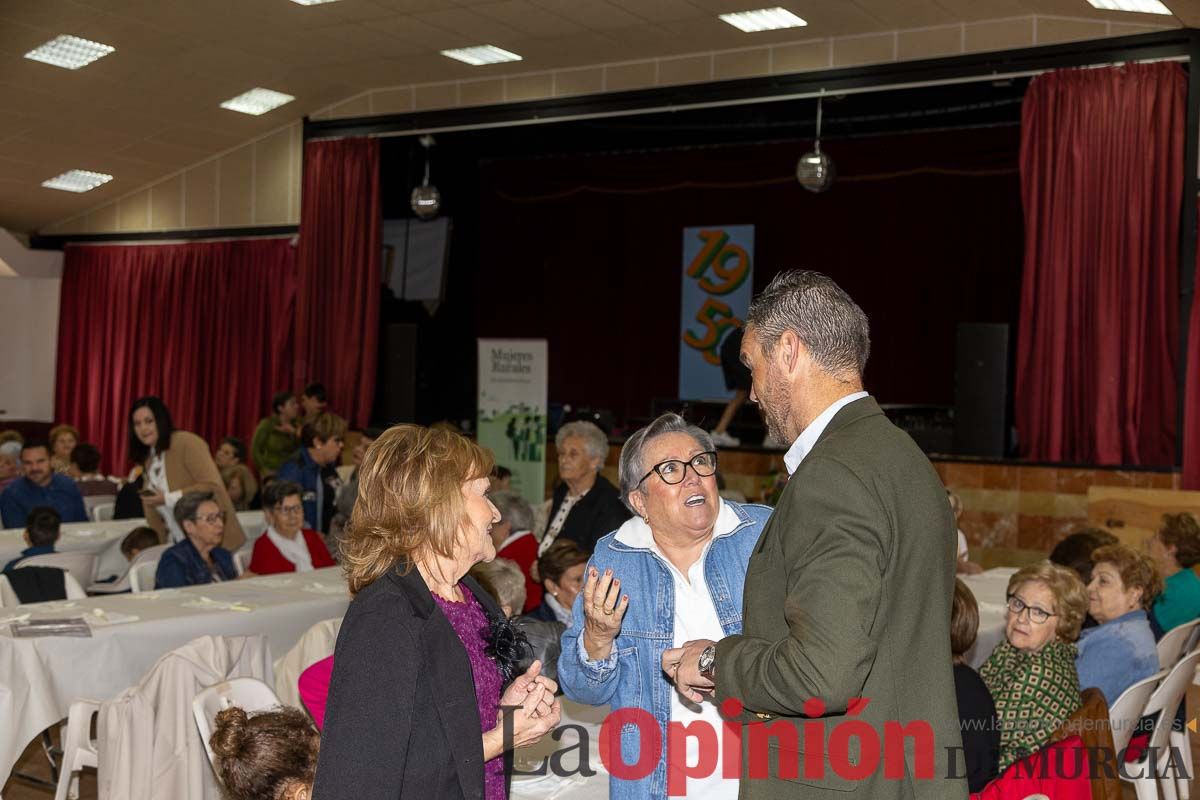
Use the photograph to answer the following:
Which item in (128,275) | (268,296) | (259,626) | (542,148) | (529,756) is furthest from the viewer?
(128,275)

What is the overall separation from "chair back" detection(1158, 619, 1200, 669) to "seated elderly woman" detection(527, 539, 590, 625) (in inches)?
90.3

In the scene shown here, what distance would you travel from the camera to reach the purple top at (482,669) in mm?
2088

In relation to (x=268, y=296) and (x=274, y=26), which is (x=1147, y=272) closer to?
(x=274, y=26)

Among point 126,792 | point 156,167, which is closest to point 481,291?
point 156,167

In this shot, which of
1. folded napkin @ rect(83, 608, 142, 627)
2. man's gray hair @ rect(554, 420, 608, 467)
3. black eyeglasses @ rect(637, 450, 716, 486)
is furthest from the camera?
man's gray hair @ rect(554, 420, 608, 467)

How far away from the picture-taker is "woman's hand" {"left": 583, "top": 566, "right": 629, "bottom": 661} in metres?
2.26

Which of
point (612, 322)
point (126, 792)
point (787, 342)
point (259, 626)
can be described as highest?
point (612, 322)

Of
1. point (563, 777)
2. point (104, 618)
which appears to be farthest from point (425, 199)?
point (563, 777)

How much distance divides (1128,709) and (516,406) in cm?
540

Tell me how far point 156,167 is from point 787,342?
→ 12362 millimetres

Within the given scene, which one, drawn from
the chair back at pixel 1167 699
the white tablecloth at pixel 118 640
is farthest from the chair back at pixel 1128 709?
the white tablecloth at pixel 118 640

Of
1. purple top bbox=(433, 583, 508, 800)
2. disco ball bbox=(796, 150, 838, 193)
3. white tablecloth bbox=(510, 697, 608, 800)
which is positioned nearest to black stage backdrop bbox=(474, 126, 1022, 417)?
disco ball bbox=(796, 150, 838, 193)

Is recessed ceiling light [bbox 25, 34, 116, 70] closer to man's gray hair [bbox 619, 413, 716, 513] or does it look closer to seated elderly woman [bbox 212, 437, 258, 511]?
seated elderly woman [bbox 212, 437, 258, 511]

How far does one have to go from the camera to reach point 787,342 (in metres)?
1.92
